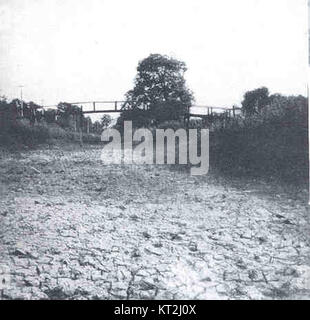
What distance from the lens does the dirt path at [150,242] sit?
3.96 meters

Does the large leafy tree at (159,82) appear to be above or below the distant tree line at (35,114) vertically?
above

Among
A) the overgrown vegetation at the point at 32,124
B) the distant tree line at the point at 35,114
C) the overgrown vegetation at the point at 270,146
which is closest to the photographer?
the overgrown vegetation at the point at 270,146

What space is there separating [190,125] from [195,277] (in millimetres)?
17947

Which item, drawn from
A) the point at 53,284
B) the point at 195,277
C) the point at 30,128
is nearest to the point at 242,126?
the point at 195,277

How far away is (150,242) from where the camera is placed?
5.21m

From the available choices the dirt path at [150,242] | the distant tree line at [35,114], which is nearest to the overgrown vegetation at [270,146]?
the dirt path at [150,242]

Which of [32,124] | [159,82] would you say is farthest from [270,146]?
[159,82]

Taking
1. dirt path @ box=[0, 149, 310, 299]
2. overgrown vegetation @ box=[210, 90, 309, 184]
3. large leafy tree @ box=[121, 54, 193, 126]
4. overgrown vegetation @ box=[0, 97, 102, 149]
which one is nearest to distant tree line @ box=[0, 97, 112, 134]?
overgrown vegetation @ box=[0, 97, 102, 149]

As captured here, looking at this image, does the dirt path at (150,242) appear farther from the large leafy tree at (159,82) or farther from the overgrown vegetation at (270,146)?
the large leafy tree at (159,82)

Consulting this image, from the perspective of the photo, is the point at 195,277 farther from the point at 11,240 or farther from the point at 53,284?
the point at 11,240

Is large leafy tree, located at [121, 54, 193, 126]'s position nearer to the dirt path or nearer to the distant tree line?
the distant tree line

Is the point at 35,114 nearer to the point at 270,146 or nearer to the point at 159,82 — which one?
the point at 159,82

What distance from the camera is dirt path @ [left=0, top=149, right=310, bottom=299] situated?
3959mm

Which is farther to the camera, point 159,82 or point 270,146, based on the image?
point 159,82
